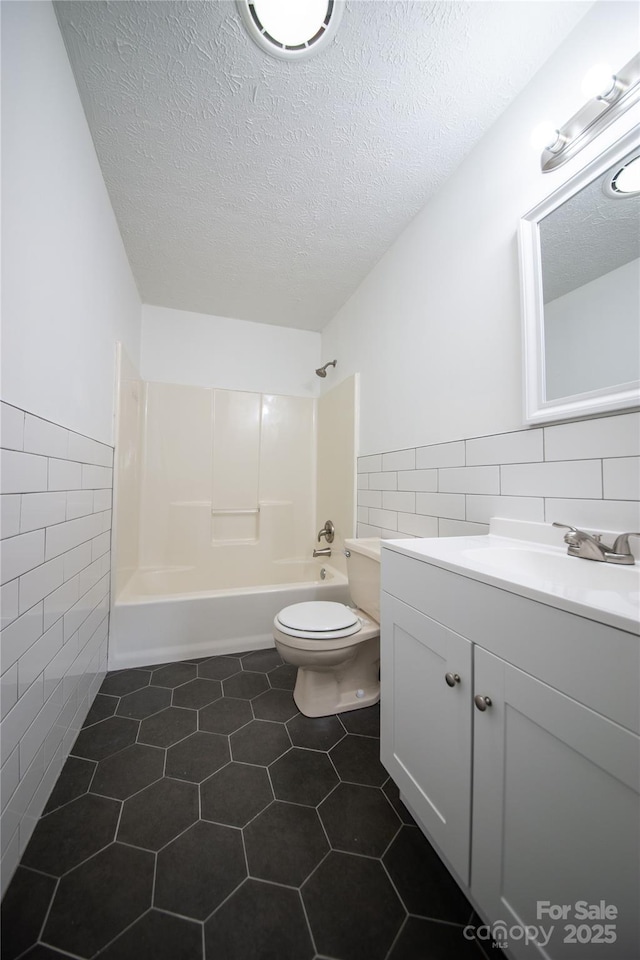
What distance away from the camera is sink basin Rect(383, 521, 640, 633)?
501 millimetres

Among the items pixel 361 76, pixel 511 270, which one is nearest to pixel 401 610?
pixel 511 270

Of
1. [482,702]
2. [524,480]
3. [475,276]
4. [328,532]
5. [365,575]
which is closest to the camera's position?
[482,702]

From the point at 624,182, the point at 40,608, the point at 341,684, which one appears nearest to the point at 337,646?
the point at 341,684

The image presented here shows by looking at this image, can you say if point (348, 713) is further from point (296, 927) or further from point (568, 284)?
point (568, 284)

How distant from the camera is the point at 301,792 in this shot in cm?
106

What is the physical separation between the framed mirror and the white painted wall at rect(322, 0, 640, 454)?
0.07 meters

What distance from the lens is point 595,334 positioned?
0.91 m

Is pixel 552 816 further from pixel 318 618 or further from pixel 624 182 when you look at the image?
pixel 624 182

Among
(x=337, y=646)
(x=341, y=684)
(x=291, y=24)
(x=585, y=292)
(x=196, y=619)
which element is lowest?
(x=341, y=684)

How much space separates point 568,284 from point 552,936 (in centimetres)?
142

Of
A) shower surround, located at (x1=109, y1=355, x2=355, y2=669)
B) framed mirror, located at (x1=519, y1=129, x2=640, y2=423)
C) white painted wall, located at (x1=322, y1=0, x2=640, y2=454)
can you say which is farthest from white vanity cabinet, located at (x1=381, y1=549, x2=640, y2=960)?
shower surround, located at (x1=109, y1=355, x2=355, y2=669)

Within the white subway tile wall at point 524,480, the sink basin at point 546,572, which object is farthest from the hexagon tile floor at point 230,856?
the white subway tile wall at point 524,480

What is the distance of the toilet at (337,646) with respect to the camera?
1.35 meters

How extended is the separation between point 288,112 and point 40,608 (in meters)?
1.81
